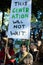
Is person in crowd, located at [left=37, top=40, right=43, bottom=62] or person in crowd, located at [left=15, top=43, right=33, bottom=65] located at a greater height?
person in crowd, located at [left=15, top=43, right=33, bottom=65]

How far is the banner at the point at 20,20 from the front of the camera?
906 cm

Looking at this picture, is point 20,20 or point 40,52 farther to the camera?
point 40,52

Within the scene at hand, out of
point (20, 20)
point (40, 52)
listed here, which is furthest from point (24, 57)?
point (40, 52)

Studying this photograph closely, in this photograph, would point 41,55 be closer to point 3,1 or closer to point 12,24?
point 12,24

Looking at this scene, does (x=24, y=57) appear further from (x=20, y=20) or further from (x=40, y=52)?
(x=40, y=52)

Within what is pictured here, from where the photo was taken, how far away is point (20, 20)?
9.23m

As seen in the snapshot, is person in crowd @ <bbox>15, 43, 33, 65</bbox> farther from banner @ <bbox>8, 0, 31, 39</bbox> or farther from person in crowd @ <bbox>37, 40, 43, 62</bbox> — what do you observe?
person in crowd @ <bbox>37, 40, 43, 62</bbox>

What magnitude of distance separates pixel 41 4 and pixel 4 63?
366 inches

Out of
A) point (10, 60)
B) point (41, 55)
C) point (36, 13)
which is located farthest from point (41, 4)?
point (10, 60)

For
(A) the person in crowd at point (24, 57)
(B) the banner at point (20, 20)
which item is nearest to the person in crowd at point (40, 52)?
(A) the person in crowd at point (24, 57)

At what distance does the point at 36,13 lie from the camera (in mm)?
19906

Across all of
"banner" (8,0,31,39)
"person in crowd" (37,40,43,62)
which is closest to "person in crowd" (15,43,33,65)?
"banner" (8,0,31,39)

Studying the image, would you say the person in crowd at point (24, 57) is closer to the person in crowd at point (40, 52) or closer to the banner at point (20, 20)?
the banner at point (20, 20)

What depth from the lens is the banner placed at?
357 inches
